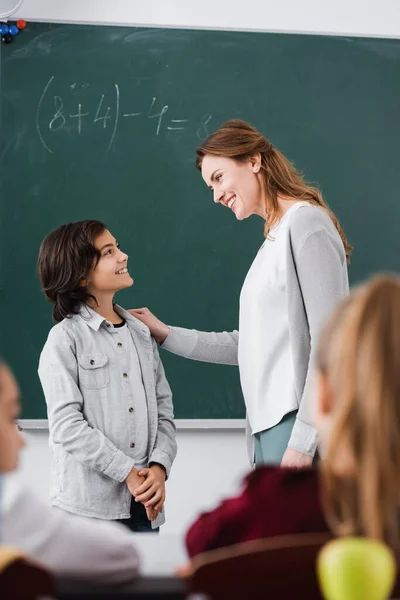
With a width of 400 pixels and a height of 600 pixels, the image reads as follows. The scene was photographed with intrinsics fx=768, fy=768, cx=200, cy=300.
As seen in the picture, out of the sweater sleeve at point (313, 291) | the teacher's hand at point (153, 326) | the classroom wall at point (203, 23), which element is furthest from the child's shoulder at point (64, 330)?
the classroom wall at point (203, 23)

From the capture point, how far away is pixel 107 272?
245 cm

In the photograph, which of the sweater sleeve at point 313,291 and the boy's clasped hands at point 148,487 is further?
the boy's clasped hands at point 148,487

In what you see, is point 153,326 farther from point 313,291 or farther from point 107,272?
point 313,291

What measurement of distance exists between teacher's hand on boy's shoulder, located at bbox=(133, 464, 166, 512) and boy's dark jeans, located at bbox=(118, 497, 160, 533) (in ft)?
0.21

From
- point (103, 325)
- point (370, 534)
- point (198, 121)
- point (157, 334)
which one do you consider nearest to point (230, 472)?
point (157, 334)

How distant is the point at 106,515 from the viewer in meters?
2.28

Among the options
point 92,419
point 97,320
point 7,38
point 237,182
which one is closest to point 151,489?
point 92,419

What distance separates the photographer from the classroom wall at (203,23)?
3.32 metres

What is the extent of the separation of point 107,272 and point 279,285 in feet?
1.83

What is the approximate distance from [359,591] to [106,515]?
163 centimetres

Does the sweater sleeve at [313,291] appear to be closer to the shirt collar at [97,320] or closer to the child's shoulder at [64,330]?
the shirt collar at [97,320]

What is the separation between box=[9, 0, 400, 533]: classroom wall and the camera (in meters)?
3.32

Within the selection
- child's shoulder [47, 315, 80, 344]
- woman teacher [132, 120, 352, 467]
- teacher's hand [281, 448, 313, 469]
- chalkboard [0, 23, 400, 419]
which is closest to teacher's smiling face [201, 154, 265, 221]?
woman teacher [132, 120, 352, 467]

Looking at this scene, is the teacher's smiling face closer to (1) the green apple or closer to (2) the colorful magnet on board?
(2) the colorful magnet on board
